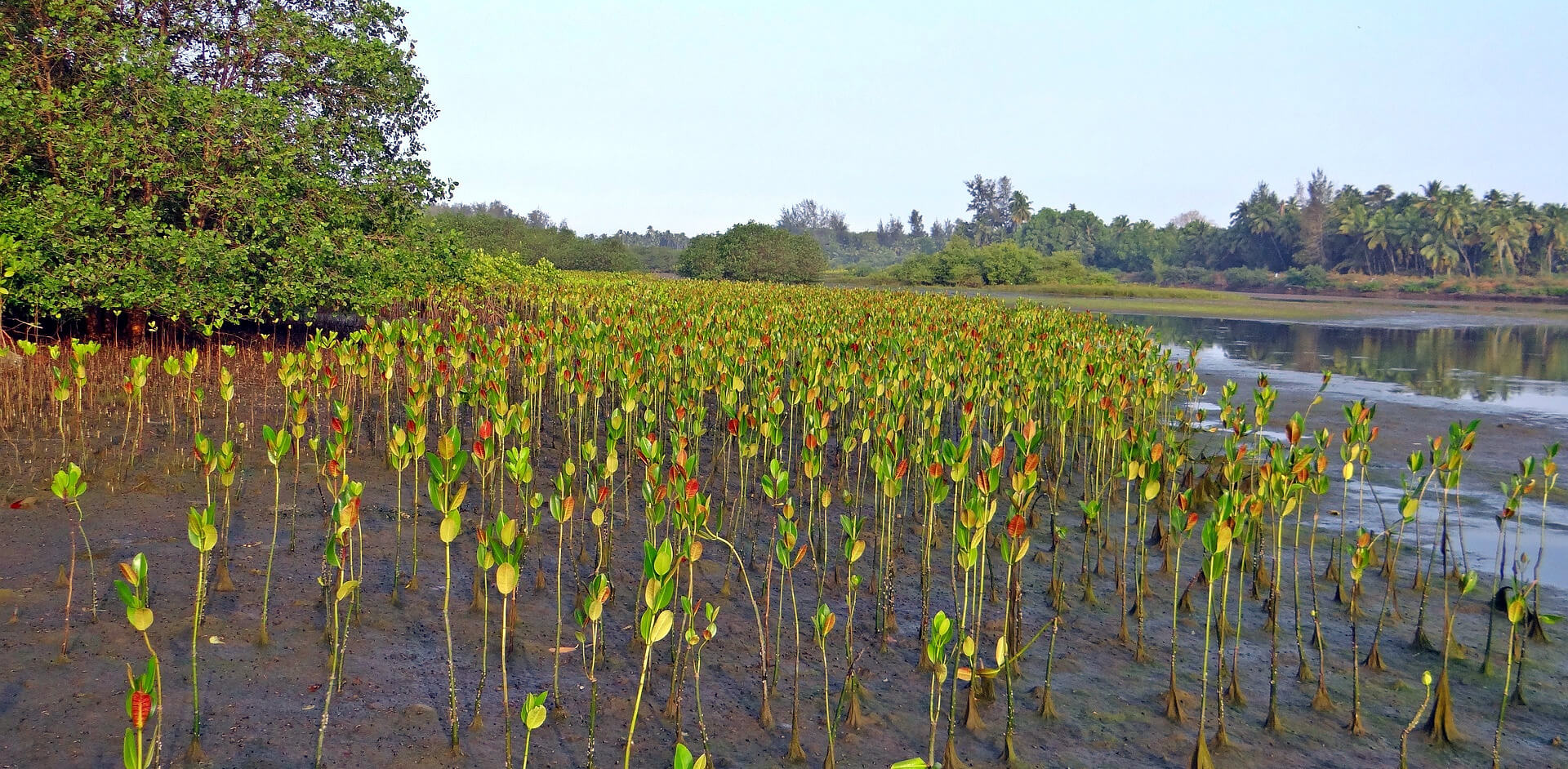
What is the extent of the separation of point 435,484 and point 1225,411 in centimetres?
583

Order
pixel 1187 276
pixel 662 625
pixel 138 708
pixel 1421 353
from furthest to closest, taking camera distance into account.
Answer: pixel 1187 276
pixel 1421 353
pixel 662 625
pixel 138 708

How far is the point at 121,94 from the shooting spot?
40.3 ft

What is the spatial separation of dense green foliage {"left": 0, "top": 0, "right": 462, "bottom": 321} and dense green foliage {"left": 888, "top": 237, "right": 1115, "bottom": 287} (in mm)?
56028

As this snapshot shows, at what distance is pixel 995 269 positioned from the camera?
7000cm

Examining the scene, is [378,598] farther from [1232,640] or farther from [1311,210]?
[1311,210]

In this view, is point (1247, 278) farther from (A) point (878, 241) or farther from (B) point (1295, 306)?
(A) point (878, 241)

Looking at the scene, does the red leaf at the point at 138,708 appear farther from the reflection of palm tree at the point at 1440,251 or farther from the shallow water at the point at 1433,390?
the reflection of palm tree at the point at 1440,251

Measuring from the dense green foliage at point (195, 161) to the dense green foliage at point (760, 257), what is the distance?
1706 inches

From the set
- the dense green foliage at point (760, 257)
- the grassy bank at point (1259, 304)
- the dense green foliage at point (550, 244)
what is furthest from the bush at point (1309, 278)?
the dense green foliage at point (550, 244)

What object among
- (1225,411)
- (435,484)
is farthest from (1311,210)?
(435,484)

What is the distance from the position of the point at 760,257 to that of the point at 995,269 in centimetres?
1972

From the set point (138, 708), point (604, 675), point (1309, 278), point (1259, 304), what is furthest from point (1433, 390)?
point (1309, 278)

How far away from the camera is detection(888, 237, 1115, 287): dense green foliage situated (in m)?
69.7

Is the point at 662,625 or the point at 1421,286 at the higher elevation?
the point at 1421,286
